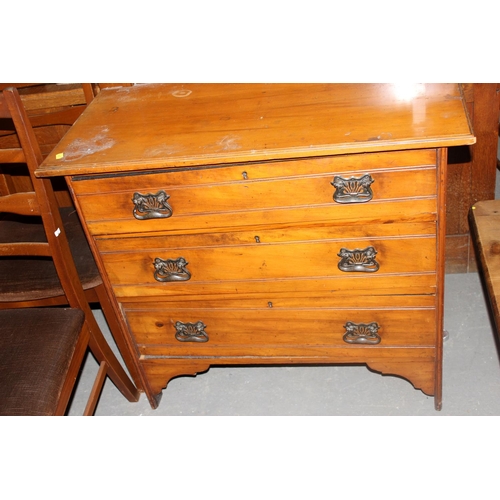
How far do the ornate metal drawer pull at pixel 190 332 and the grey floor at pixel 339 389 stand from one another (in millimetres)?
363

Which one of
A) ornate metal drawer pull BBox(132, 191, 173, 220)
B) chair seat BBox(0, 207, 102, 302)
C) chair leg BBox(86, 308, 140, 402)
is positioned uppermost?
ornate metal drawer pull BBox(132, 191, 173, 220)

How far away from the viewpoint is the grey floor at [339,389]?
2.19 m

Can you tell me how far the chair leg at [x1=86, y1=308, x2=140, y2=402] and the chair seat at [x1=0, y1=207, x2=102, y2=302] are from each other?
14 cm

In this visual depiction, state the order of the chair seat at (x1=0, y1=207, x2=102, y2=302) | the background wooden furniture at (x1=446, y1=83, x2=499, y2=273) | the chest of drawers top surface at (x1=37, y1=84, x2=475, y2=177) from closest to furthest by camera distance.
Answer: the chest of drawers top surface at (x1=37, y1=84, x2=475, y2=177), the chair seat at (x1=0, y1=207, x2=102, y2=302), the background wooden furniture at (x1=446, y1=83, x2=499, y2=273)

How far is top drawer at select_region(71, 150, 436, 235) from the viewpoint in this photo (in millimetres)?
1604

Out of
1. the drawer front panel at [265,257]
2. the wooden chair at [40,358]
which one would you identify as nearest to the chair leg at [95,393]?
the wooden chair at [40,358]

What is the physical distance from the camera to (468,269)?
263 centimetres

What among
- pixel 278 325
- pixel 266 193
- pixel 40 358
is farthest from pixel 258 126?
pixel 40 358

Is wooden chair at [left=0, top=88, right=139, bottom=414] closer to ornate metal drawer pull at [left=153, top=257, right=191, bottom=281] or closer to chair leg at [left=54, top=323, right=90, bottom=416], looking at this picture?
chair leg at [left=54, top=323, right=90, bottom=416]

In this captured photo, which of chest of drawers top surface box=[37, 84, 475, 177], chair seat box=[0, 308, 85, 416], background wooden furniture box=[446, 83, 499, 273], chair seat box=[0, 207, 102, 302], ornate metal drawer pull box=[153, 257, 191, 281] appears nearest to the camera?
chest of drawers top surface box=[37, 84, 475, 177]

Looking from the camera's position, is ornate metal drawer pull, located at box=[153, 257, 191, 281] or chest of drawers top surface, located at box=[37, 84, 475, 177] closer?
chest of drawers top surface, located at box=[37, 84, 475, 177]

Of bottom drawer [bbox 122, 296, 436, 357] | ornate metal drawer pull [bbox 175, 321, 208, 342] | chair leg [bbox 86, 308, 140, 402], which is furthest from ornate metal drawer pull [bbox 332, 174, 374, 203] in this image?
chair leg [bbox 86, 308, 140, 402]

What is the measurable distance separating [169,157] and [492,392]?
4.75ft

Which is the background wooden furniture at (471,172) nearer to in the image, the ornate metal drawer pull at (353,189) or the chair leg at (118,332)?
the ornate metal drawer pull at (353,189)
